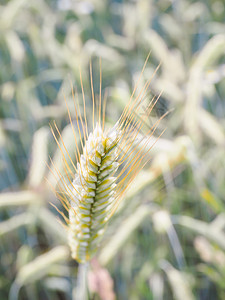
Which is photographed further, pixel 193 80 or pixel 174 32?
pixel 174 32

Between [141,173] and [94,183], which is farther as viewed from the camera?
[141,173]

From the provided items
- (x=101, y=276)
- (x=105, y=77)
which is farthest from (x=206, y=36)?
(x=101, y=276)

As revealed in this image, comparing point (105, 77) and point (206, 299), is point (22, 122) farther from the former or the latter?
point (206, 299)

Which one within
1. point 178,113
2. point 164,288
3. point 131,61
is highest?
point 131,61

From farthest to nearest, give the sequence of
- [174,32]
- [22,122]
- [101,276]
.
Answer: [174,32] < [22,122] < [101,276]

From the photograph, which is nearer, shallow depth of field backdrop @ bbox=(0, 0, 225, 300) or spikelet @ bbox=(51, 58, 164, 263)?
spikelet @ bbox=(51, 58, 164, 263)

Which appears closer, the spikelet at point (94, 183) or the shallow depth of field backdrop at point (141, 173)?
the spikelet at point (94, 183)

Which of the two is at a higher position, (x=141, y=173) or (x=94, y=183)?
(x=94, y=183)

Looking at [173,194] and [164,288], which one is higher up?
[173,194]
